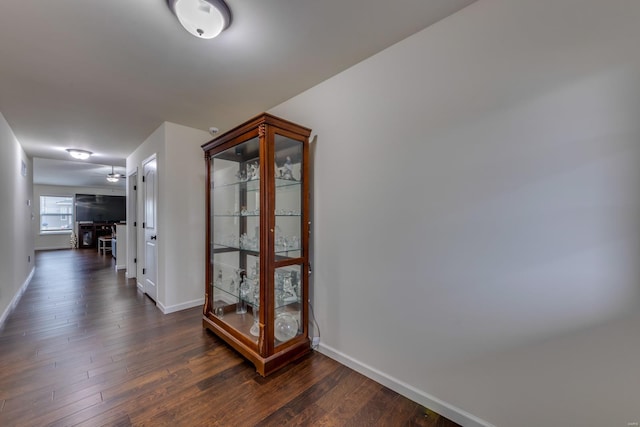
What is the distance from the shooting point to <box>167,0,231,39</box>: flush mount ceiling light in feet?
4.53

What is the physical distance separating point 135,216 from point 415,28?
542 centimetres

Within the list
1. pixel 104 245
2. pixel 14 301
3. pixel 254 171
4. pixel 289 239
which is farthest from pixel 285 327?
pixel 104 245

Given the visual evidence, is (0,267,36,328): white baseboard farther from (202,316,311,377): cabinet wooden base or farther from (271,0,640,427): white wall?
(271,0,640,427): white wall

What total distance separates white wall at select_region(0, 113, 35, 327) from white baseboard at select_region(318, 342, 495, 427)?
382 cm

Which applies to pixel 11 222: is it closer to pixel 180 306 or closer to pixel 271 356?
pixel 180 306

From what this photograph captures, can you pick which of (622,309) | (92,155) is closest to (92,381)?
(622,309)

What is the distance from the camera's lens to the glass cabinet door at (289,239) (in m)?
2.17

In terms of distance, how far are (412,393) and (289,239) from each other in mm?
1440

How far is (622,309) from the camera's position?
1096 mm

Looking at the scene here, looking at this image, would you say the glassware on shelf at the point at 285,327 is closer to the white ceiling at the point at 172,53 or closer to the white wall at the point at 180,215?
the white wall at the point at 180,215

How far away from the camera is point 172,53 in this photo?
186 centimetres

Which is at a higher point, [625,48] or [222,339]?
[625,48]

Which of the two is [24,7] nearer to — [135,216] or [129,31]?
[129,31]

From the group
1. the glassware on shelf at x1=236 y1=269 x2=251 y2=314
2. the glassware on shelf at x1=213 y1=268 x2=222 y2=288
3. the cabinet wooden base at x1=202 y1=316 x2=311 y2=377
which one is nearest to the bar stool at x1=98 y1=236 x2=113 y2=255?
the glassware on shelf at x1=213 y1=268 x2=222 y2=288
